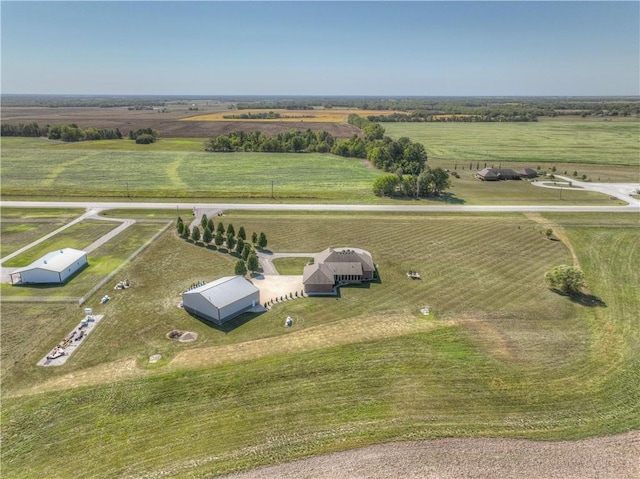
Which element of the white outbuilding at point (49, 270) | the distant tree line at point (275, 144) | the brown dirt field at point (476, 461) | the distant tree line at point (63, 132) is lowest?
the brown dirt field at point (476, 461)

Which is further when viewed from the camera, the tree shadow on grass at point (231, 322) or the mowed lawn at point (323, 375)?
the tree shadow on grass at point (231, 322)

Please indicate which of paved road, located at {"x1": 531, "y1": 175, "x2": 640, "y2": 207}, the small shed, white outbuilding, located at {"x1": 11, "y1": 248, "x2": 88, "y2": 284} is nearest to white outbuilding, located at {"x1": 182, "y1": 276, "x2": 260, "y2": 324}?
white outbuilding, located at {"x1": 11, "y1": 248, "x2": 88, "y2": 284}

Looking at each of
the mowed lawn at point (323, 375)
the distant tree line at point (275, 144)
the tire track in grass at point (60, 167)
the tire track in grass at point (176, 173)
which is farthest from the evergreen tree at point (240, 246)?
the distant tree line at point (275, 144)

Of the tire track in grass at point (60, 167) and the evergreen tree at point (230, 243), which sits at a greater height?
the tire track in grass at point (60, 167)

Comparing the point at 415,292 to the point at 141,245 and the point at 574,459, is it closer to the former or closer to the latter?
the point at 574,459

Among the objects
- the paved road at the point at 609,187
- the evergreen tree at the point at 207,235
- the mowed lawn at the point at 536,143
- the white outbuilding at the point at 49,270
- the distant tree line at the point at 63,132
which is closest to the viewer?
the white outbuilding at the point at 49,270

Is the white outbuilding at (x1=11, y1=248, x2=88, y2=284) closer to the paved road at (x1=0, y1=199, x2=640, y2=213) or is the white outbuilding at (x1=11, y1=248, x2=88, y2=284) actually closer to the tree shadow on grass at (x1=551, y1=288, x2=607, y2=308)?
the paved road at (x1=0, y1=199, x2=640, y2=213)

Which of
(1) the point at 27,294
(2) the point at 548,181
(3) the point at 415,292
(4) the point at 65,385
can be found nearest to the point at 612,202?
(2) the point at 548,181

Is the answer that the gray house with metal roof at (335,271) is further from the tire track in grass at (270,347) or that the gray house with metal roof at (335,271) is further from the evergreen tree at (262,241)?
the evergreen tree at (262,241)
